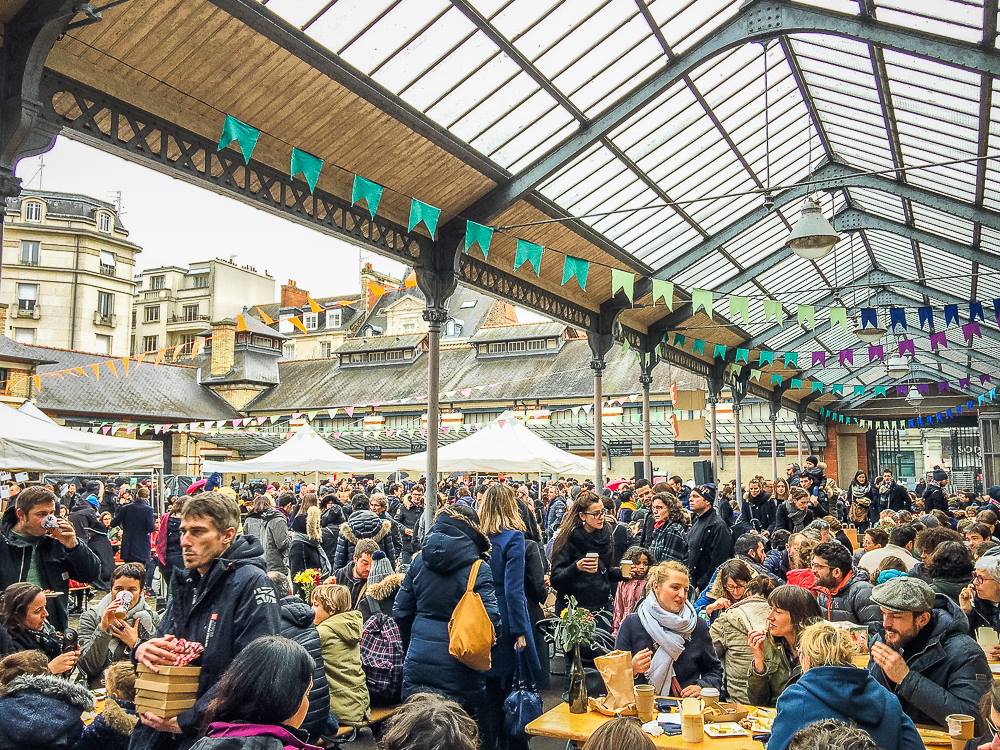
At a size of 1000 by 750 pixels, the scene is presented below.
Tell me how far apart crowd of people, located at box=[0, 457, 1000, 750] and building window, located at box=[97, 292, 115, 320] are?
44.5 m

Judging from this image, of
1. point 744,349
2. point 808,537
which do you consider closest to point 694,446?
point 744,349

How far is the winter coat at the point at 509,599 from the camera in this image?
5.11 metres

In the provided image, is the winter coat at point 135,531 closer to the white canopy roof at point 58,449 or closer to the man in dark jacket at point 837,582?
the white canopy roof at point 58,449

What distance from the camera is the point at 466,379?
3978cm

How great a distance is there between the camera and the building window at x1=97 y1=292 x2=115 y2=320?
47438 mm

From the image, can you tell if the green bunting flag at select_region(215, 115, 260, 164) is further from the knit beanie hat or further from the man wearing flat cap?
the man wearing flat cap

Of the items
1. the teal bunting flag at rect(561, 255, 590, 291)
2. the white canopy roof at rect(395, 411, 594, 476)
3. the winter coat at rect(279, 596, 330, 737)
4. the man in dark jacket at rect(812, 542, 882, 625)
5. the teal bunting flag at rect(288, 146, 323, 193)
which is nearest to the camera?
the winter coat at rect(279, 596, 330, 737)

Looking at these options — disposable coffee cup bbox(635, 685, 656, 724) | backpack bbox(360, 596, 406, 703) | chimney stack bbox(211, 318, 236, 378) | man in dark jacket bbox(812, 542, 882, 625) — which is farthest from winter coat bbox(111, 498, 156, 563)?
chimney stack bbox(211, 318, 236, 378)

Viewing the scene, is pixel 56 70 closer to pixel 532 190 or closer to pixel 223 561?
pixel 223 561

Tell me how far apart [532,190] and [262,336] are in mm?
36510

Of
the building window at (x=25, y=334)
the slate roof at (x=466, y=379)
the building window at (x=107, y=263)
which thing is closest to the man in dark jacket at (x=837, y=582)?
the slate roof at (x=466, y=379)

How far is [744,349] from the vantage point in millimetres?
21609

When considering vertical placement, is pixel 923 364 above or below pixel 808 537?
above

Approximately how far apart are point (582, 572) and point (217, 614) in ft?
12.4
